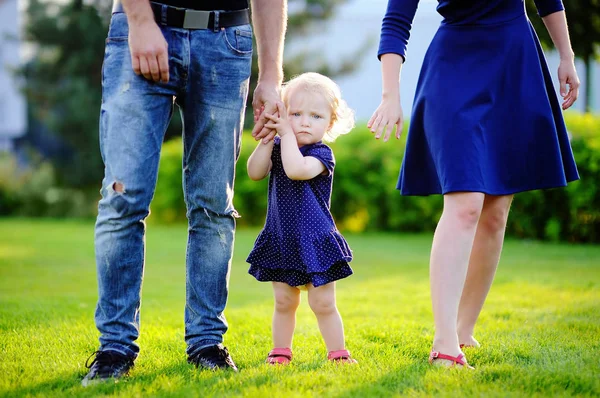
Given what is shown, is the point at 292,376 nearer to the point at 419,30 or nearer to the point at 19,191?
the point at 19,191

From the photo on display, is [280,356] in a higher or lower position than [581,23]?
lower

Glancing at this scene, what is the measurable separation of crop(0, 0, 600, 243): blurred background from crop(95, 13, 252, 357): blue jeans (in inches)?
245

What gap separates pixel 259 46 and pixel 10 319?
211 cm

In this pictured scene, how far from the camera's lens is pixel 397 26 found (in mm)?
2797

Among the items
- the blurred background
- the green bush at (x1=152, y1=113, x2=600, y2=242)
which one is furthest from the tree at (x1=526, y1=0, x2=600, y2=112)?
the green bush at (x1=152, y1=113, x2=600, y2=242)

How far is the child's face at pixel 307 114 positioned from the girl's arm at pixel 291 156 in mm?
78

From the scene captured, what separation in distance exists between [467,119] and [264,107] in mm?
828

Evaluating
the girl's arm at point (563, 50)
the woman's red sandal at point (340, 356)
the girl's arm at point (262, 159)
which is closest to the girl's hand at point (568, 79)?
the girl's arm at point (563, 50)

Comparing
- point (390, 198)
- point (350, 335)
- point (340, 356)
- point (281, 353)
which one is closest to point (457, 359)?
point (340, 356)

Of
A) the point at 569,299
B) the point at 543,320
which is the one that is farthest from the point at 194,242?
the point at 569,299

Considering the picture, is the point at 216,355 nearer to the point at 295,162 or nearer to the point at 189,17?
the point at 295,162

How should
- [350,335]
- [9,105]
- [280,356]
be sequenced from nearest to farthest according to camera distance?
1. [280,356]
2. [350,335]
3. [9,105]

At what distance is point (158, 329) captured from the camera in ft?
12.2

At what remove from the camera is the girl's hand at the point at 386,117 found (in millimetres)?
2665
